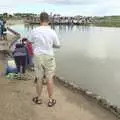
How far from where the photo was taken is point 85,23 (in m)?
139

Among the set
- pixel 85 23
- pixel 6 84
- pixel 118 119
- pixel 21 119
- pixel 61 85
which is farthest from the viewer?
pixel 85 23

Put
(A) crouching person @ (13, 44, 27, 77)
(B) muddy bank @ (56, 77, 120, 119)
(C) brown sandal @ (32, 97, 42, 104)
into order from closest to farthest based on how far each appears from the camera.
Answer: (C) brown sandal @ (32, 97, 42, 104)
(B) muddy bank @ (56, 77, 120, 119)
(A) crouching person @ (13, 44, 27, 77)

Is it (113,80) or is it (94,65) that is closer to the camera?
(113,80)

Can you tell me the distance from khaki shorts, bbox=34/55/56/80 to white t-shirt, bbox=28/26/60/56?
110mm

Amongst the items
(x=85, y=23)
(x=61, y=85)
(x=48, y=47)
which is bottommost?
(x=85, y=23)

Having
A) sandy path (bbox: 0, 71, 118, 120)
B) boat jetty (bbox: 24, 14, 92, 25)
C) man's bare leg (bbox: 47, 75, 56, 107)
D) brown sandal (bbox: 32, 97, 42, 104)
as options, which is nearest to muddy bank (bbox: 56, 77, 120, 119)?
sandy path (bbox: 0, 71, 118, 120)

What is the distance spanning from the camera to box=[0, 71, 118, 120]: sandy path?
9.80m

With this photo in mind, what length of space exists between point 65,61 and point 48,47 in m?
17.9

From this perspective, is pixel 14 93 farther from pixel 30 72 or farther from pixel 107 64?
pixel 107 64

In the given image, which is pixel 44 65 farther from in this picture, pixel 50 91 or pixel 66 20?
pixel 66 20

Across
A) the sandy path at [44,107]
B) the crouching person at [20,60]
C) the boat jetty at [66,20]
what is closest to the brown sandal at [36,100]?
the sandy path at [44,107]

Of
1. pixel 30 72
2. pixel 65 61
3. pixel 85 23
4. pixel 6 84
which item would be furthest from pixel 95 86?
pixel 85 23

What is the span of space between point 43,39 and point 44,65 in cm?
58

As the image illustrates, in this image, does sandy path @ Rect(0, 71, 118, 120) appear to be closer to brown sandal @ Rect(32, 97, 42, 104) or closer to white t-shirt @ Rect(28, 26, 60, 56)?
brown sandal @ Rect(32, 97, 42, 104)
